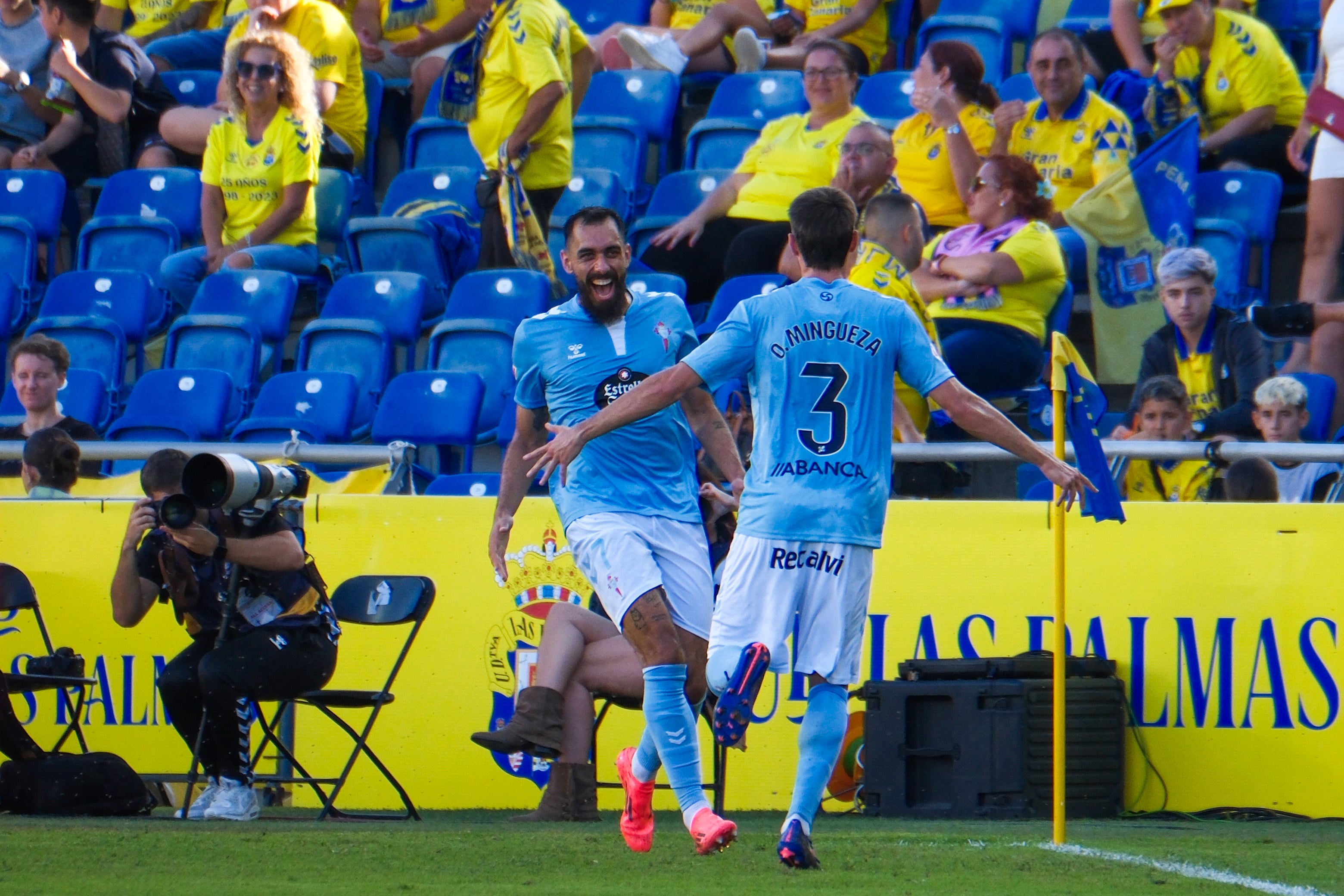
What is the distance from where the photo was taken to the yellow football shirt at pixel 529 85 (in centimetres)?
1050

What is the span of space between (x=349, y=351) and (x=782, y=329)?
205 inches

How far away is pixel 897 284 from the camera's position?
8.04 metres

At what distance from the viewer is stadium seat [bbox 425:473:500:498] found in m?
8.42

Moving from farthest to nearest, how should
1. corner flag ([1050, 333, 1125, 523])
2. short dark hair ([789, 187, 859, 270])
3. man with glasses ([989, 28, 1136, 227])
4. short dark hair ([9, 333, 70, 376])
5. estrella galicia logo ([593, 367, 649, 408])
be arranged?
man with glasses ([989, 28, 1136, 227]) < short dark hair ([9, 333, 70, 376]) < estrella galicia logo ([593, 367, 649, 408]) < corner flag ([1050, 333, 1125, 523]) < short dark hair ([789, 187, 859, 270])

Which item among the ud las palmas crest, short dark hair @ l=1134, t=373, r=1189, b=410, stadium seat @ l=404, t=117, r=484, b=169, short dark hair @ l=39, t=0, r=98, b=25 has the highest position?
short dark hair @ l=39, t=0, r=98, b=25

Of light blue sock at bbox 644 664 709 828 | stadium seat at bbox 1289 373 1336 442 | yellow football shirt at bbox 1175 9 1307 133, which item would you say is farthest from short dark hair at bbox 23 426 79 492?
yellow football shirt at bbox 1175 9 1307 133

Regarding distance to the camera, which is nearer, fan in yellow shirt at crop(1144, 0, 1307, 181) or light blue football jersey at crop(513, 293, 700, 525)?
light blue football jersey at crop(513, 293, 700, 525)

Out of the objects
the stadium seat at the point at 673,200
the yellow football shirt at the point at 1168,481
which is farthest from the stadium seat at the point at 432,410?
the yellow football shirt at the point at 1168,481

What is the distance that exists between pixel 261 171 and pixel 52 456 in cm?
312

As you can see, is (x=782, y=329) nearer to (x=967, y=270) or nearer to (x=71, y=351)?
(x=967, y=270)

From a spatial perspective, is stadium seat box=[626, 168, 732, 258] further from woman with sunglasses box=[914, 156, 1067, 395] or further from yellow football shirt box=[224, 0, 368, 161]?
yellow football shirt box=[224, 0, 368, 161]

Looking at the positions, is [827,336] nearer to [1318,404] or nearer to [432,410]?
[1318,404]

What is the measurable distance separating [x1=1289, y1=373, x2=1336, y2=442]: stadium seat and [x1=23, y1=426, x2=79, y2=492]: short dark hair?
17.4 ft

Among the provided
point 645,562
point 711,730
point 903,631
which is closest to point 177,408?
point 711,730
